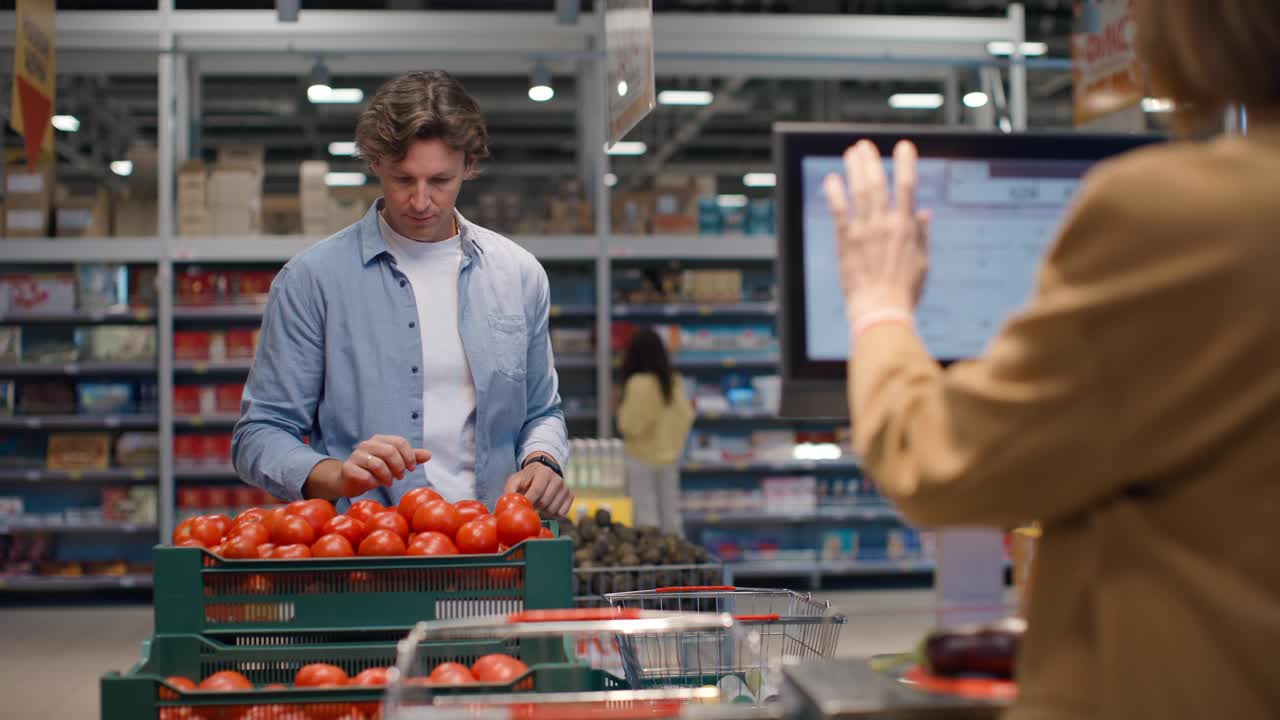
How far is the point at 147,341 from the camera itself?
845 cm

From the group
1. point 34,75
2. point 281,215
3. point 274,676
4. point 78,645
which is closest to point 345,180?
point 281,215

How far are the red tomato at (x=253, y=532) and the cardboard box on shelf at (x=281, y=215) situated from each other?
690 centimetres

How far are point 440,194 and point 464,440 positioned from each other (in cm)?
52

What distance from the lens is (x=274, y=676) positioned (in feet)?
5.81

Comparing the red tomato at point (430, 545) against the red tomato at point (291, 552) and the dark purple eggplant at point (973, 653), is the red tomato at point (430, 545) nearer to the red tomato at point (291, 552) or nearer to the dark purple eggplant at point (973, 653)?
the red tomato at point (291, 552)

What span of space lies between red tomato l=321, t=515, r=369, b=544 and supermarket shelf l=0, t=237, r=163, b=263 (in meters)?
6.97

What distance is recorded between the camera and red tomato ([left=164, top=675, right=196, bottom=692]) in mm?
1578

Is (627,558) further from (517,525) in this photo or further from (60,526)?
(60,526)

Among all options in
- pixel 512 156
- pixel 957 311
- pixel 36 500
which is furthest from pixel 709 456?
pixel 512 156

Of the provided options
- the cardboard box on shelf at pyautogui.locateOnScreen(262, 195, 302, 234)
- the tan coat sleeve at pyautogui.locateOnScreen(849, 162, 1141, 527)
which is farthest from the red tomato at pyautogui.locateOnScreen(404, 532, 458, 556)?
the cardboard box on shelf at pyautogui.locateOnScreen(262, 195, 302, 234)

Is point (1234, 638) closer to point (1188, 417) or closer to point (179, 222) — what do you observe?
point (1188, 417)

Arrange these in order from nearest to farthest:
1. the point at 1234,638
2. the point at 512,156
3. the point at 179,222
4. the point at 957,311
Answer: the point at 1234,638, the point at 957,311, the point at 179,222, the point at 512,156

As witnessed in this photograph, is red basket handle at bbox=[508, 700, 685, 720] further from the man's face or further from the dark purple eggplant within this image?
the man's face

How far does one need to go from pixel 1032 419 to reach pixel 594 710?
0.66m
